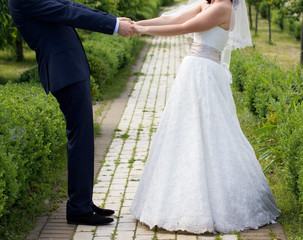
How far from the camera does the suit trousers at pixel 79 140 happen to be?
3.84 m

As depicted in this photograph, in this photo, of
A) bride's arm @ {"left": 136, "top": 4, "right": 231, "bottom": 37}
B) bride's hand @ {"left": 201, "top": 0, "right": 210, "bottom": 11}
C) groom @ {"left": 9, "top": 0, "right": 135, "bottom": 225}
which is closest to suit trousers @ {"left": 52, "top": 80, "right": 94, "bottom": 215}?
groom @ {"left": 9, "top": 0, "right": 135, "bottom": 225}

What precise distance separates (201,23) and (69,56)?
42.1 inches

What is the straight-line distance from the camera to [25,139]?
4.15 meters

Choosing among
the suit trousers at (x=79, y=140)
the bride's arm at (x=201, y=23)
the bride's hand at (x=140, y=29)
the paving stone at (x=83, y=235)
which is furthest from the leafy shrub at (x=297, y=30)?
the paving stone at (x=83, y=235)

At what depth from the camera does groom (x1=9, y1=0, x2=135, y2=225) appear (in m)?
3.67

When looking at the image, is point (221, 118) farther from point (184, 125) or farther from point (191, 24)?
point (191, 24)

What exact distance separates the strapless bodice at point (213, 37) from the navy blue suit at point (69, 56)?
0.74 meters

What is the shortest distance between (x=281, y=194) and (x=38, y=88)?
326 centimetres

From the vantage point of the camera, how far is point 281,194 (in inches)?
181

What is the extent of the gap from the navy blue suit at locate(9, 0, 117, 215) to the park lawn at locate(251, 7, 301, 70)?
9599 mm

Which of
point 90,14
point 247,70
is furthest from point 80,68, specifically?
point 247,70

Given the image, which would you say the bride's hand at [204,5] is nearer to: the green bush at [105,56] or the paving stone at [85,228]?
the paving stone at [85,228]

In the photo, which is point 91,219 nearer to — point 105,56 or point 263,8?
point 105,56

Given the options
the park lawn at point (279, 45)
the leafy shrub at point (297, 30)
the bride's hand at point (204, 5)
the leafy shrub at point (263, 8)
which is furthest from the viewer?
the leafy shrub at point (263, 8)
